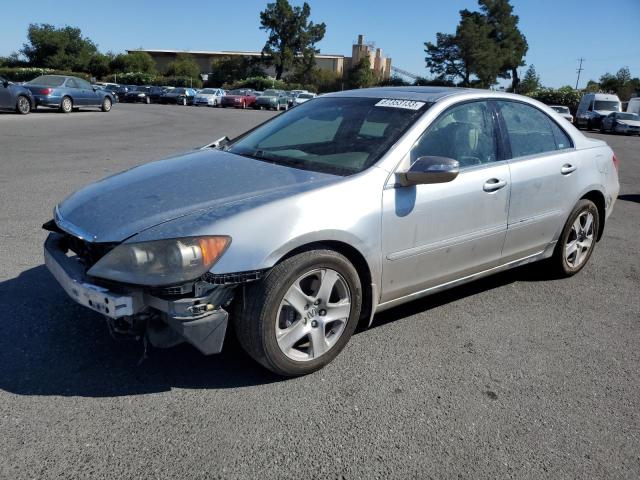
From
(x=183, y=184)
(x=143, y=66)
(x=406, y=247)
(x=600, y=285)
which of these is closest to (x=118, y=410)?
(x=183, y=184)

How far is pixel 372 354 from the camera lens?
347 centimetres

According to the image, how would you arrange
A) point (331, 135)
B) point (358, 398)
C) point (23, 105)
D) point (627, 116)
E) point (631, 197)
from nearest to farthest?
point (358, 398), point (331, 135), point (631, 197), point (23, 105), point (627, 116)

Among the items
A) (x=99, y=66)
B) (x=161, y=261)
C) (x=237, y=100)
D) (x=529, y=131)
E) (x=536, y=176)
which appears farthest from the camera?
(x=99, y=66)

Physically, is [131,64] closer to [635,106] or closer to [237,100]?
[237,100]

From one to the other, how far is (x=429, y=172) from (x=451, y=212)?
455 mm

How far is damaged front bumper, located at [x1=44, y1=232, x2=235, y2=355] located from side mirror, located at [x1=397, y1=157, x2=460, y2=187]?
125cm

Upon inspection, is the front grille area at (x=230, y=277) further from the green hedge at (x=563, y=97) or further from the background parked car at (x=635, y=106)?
the green hedge at (x=563, y=97)

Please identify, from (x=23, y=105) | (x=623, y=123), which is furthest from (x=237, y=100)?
(x=623, y=123)

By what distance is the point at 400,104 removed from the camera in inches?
153

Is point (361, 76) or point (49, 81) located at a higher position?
point (361, 76)

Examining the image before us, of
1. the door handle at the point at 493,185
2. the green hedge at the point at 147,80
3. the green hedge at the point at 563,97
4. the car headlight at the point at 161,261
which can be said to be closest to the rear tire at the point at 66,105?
the door handle at the point at 493,185

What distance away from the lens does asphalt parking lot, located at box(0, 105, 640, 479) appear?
8.14 feet

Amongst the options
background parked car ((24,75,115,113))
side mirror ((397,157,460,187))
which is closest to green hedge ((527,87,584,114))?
background parked car ((24,75,115,113))

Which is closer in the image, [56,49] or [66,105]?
[66,105]
